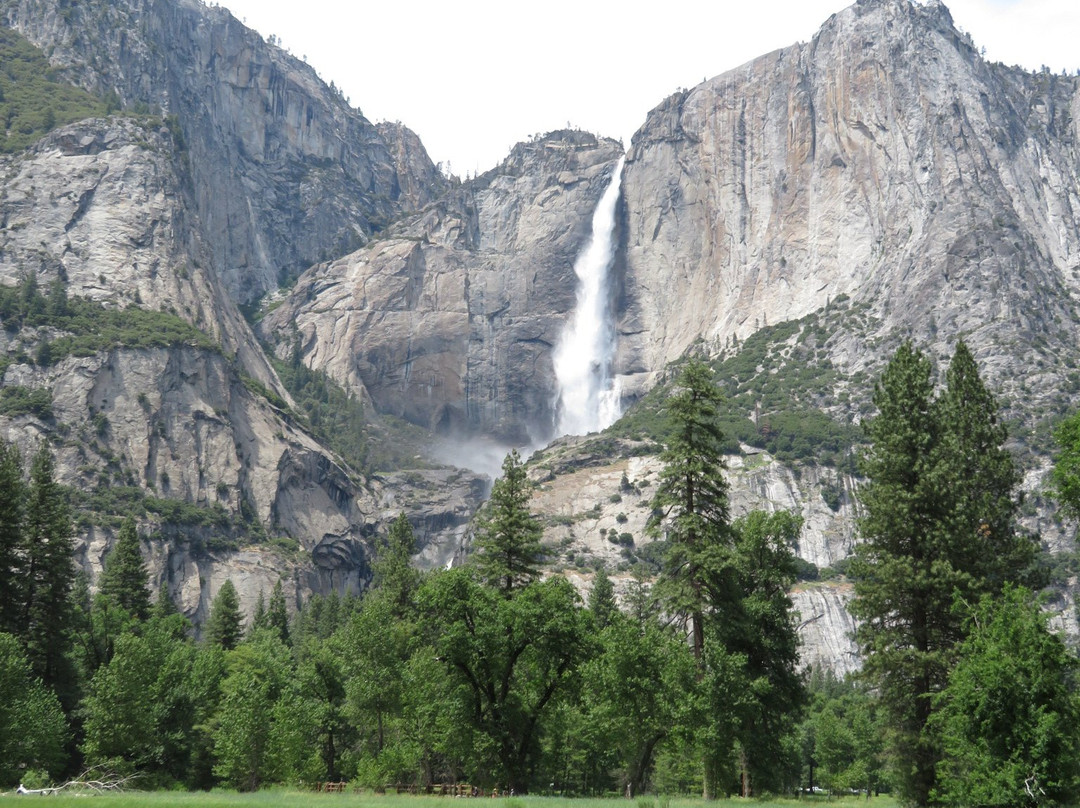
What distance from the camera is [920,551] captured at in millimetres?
35781

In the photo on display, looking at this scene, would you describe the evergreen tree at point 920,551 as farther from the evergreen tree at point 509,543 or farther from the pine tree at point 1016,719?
the evergreen tree at point 509,543

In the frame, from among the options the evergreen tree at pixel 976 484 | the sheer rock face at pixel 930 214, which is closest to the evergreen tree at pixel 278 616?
the evergreen tree at pixel 976 484

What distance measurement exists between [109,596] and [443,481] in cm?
11845

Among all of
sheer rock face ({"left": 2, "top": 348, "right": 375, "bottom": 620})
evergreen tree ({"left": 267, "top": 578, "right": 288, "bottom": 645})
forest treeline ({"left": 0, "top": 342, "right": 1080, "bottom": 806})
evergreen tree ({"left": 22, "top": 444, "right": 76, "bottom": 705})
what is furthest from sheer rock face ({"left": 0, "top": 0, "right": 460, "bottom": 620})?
forest treeline ({"left": 0, "top": 342, "right": 1080, "bottom": 806})

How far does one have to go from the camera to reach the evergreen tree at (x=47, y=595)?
5969 centimetres

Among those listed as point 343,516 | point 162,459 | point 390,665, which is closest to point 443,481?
point 343,516

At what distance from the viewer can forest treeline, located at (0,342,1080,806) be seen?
30.0m

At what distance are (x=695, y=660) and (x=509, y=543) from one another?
12405 mm

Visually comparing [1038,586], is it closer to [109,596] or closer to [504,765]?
[504,765]

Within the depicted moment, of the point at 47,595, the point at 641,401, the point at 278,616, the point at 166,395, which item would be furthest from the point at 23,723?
the point at 641,401

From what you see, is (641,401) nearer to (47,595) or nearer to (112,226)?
(112,226)

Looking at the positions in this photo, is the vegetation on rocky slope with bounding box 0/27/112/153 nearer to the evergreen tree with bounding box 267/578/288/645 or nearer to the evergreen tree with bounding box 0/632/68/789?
the evergreen tree with bounding box 267/578/288/645

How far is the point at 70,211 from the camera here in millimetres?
160750

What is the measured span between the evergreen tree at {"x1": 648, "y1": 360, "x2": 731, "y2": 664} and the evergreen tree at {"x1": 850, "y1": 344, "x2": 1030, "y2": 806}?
5.30 m
